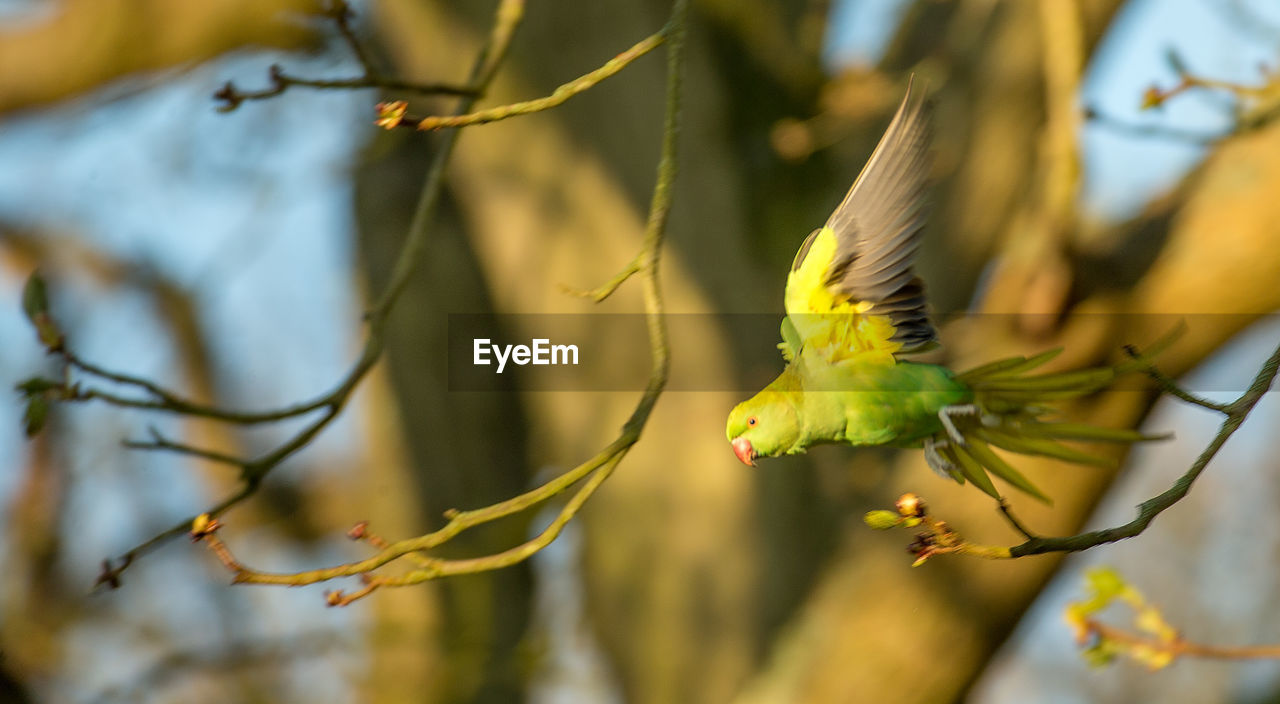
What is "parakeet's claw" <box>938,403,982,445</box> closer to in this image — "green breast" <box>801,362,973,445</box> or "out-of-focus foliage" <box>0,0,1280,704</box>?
"green breast" <box>801,362,973,445</box>

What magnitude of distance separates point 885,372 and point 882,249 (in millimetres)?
104

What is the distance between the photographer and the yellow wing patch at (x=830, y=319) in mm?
850

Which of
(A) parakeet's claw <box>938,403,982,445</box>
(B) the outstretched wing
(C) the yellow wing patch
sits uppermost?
(B) the outstretched wing

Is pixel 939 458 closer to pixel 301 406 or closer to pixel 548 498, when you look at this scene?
pixel 548 498

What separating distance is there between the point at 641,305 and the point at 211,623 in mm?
2126

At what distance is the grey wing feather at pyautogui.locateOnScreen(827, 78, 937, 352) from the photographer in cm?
74

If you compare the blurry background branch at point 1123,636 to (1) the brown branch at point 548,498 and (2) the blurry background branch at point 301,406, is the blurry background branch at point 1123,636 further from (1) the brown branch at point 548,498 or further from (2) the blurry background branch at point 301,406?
(2) the blurry background branch at point 301,406

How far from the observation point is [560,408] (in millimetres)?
3059

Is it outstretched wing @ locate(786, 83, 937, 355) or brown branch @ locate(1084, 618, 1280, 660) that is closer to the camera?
outstretched wing @ locate(786, 83, 937, 355)

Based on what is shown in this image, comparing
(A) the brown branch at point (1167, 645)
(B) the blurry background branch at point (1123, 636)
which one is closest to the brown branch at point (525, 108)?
(B) the blurry background branch at point (1123, 636)

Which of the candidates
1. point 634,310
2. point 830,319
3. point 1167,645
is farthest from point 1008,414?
point 634,310

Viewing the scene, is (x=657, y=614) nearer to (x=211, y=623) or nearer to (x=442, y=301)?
(x=442, y=301)

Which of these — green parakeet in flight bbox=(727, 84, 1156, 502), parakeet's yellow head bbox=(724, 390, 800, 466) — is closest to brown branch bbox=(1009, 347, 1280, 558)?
green parakeet in flight bbox=(727, 84, 1156, 502)

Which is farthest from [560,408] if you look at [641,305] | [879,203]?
[879,203]
